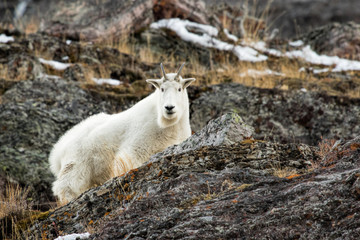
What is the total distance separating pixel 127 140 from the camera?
7.27 meters

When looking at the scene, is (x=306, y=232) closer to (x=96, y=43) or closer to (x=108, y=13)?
(x=96, y=43)

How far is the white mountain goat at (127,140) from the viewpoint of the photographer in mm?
7113

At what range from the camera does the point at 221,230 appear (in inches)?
128

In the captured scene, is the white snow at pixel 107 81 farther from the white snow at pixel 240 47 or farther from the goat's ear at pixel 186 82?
the goat's ear at pixel 186 82

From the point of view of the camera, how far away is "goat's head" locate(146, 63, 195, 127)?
6896 mm

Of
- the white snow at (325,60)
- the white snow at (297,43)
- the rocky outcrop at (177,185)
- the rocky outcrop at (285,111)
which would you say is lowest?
the rocky outcrop at (285,111)

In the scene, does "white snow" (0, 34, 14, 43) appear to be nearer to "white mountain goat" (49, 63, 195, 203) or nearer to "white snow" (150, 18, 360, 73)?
"white snow" (150, 18, 360, 73)

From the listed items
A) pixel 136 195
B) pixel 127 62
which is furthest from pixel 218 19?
pixel 136 195

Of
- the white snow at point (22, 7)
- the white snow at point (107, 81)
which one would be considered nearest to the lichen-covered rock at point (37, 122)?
the white snow at point (107, 81)

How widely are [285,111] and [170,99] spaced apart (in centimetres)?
472

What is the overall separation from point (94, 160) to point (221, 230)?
4.36 metres

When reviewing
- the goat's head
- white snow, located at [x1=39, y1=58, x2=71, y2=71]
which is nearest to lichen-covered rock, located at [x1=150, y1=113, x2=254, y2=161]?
the goat's head

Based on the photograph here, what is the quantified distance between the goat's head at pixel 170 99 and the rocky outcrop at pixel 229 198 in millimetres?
1408

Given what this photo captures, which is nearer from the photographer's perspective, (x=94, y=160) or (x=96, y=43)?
(x=94, y=160)
